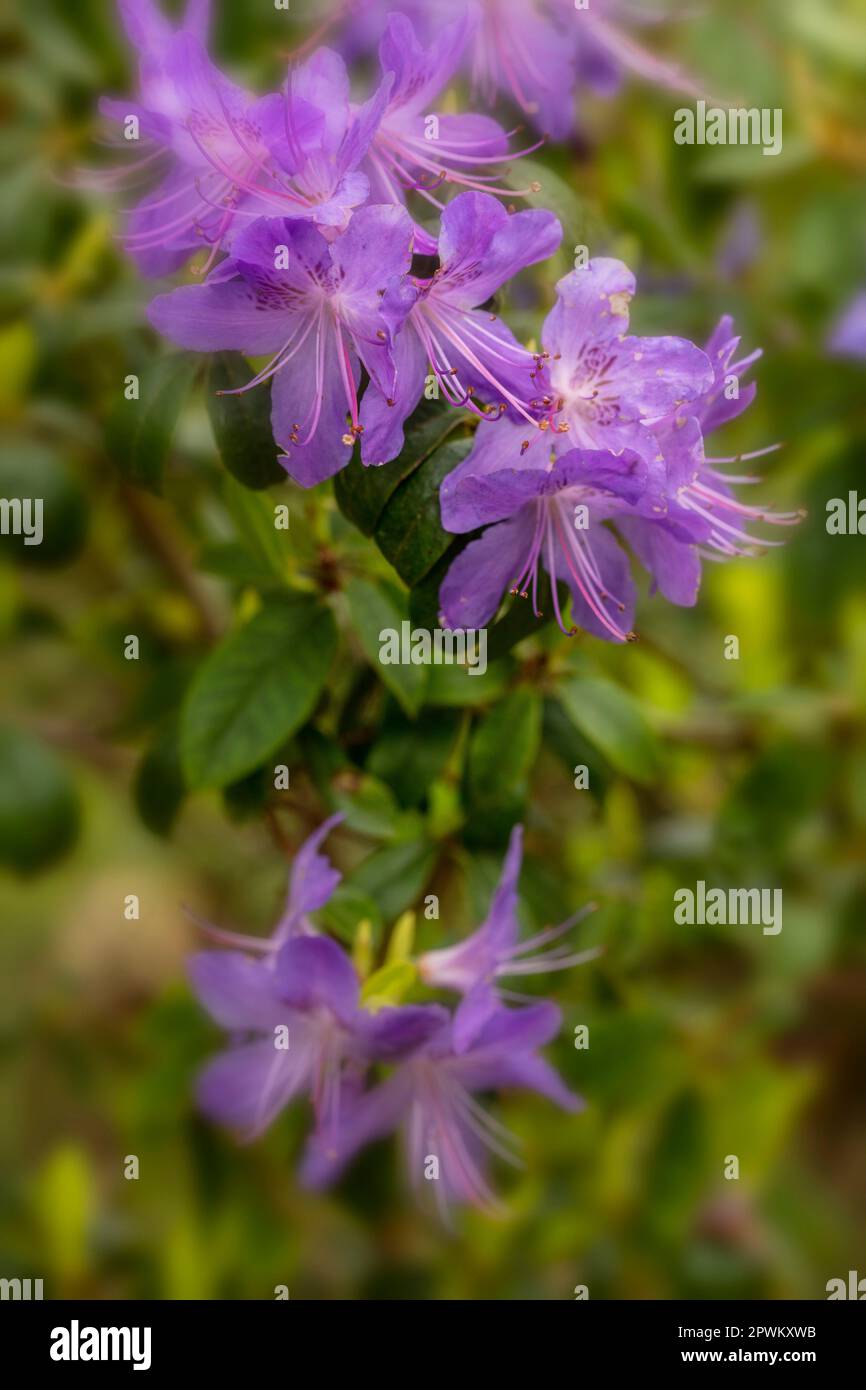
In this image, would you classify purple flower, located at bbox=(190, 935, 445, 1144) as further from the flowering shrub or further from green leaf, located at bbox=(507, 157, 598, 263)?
green leaf, located at bbox=(507, 157, 598, 263)

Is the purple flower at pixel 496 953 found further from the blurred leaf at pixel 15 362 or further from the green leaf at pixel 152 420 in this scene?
the blurred leaf at pixel 15 362

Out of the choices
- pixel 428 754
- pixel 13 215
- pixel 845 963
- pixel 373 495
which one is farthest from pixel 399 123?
pixel 845 963

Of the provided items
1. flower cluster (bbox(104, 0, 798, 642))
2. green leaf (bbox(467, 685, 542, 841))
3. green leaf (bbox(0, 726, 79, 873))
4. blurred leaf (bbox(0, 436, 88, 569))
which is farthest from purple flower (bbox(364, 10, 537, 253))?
green leaf (bbox(0, 726, 79, 873))

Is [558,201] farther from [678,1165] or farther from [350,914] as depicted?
[678,1165]

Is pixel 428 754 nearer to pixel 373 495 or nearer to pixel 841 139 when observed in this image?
pixel 373 495

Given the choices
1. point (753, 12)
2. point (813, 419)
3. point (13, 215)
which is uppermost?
point (753, 12)

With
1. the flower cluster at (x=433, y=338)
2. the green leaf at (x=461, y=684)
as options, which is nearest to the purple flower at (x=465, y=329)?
the flower cluster at (x=433, y=338)
